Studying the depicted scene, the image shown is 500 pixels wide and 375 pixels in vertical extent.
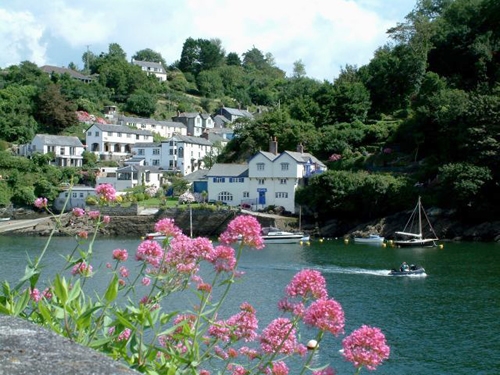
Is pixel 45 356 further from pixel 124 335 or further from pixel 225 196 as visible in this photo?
pixel 225 196

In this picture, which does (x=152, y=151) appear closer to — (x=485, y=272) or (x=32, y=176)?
(x=32, y=176)

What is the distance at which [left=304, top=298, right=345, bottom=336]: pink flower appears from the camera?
572 centimetres

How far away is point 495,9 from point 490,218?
117 feet

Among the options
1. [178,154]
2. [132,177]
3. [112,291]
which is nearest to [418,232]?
[132,177]

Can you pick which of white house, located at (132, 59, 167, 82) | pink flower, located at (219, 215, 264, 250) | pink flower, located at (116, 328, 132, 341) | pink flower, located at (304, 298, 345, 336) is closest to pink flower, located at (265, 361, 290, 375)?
pink flower, located at (304, 298, 345, 336)

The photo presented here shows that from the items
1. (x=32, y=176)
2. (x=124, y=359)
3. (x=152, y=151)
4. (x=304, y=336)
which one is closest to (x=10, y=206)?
(x=32, y=176)

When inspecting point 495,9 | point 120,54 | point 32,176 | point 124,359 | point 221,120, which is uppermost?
point 120,54

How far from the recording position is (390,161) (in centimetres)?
7256

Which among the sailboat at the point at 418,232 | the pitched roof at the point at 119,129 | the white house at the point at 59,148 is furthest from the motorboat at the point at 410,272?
the pitched roof at the point at 119,129

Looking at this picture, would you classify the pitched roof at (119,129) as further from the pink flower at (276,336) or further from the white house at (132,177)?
the pink flower at (276,336)

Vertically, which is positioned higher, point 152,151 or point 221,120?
point 221,120

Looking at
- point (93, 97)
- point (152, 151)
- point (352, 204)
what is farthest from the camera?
point (93, 97)

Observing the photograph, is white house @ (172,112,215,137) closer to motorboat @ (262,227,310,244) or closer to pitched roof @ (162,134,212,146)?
pitched roof @ (162,134,212,146)

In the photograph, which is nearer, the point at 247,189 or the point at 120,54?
the point at 247,189
